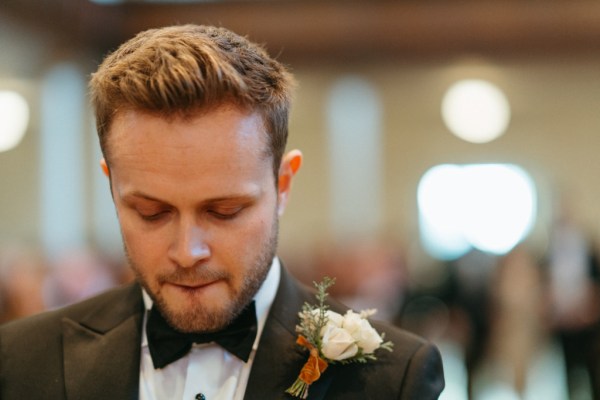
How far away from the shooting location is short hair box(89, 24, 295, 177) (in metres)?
1.89

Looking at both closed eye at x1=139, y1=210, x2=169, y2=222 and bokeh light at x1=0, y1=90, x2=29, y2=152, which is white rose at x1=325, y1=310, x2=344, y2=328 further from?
bokeh light at x1=0, y1=90, x2=29, y2=152

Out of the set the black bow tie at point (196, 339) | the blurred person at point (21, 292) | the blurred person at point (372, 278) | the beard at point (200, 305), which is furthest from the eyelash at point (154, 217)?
the blurred person at point (372, 278)

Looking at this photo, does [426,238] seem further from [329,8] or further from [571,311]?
[571,311]

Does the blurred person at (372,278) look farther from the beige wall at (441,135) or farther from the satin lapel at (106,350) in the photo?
the satin lapel at (106,350)

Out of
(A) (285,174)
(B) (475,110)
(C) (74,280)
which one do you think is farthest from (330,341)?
(B) (475,110)

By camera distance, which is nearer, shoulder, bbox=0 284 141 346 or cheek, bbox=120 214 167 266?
cheek, bbox=120 214 167 266

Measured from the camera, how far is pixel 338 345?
1986mm

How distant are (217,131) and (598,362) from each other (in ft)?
20.9

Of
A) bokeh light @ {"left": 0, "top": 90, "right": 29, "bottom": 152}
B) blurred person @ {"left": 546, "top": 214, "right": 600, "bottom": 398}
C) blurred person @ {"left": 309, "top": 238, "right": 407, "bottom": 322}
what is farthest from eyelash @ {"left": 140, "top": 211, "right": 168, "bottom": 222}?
bokeh light @ {"left": 0, "top": 90, "right": 29, "bottom": 152}

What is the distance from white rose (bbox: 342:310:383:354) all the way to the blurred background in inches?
151

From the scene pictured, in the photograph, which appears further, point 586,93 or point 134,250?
point 586,93

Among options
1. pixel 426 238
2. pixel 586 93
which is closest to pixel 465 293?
pixel 426 238

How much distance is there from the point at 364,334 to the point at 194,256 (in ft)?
1.43

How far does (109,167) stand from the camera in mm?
2008
